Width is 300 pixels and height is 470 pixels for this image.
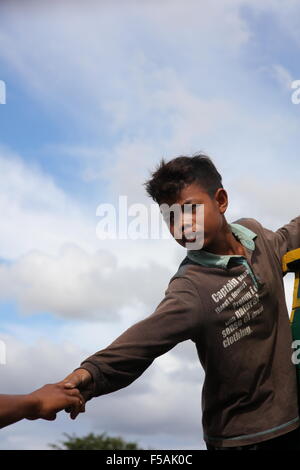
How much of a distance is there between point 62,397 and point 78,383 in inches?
4.0

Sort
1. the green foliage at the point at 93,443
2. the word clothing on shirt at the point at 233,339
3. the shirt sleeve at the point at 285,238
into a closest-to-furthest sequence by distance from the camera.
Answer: the word clothing on shirt at the point at 233,339 < the shirt sleeve at the point at 285,238 < the green foliage at the point at 93,443

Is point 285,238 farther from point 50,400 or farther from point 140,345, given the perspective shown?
point 50,400

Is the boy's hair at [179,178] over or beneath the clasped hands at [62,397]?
over

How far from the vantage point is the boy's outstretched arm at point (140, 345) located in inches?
118

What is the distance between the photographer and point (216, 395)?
→ 136 inches

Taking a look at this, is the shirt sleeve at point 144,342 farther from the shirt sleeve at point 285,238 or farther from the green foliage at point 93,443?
the green foliage at point 93,443

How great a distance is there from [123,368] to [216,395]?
652 millimetres

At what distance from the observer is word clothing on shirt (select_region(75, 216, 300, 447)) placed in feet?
10.7

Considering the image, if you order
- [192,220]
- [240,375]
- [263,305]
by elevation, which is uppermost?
[192,220]

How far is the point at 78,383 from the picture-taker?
2.94 metres

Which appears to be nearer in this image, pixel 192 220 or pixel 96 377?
pixel 96 377

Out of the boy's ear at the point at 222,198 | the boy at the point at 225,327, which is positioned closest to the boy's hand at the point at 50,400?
the boy at the point at 225,327
